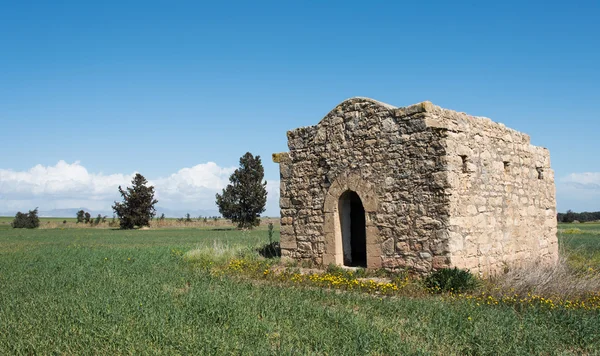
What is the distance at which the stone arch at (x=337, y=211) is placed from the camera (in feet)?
39.3

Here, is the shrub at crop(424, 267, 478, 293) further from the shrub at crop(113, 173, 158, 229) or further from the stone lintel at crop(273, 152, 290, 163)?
the shrub at crop(113, 173, 158, 229)

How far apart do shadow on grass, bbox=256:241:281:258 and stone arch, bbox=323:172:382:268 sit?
285cm

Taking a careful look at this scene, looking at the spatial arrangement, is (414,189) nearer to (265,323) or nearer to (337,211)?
(337,211)

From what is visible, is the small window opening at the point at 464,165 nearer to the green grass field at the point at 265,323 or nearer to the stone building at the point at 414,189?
the stone building at the point at 414,189

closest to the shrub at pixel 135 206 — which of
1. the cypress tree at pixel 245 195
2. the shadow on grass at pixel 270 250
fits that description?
the cypress tree at pixel 245 195

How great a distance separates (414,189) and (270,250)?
6128 millimetres

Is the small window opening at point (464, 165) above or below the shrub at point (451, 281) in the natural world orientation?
above

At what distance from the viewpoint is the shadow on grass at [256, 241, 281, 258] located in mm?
15366

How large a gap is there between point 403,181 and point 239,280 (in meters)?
4.50

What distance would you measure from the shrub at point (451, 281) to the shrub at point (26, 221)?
182 ft

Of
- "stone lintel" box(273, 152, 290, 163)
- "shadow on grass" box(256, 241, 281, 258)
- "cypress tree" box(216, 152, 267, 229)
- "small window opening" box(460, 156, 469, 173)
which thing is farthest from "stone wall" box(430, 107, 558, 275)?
"cypress tree" box(216, 152, 267, 229)

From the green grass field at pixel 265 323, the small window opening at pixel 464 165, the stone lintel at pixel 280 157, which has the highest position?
the stone lintel at pixel 280 157

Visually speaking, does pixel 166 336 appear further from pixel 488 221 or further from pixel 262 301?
pixel 488 221

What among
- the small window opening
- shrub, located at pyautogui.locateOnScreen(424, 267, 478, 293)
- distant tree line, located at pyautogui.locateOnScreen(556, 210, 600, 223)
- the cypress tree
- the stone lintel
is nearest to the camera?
shrub, located at pyautogui.locateOnScreen(424, 267, 478, 293)
